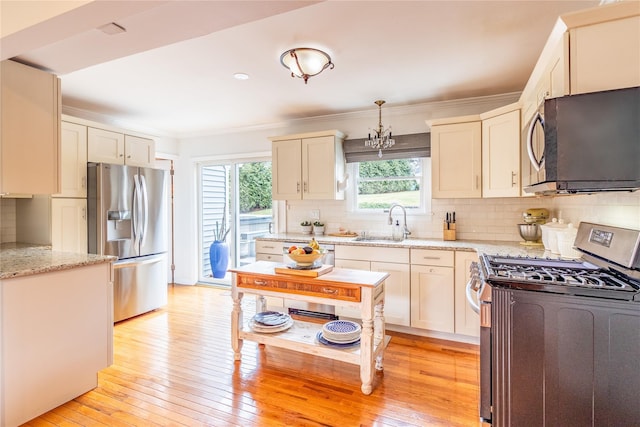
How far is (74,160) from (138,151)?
2.41 feet

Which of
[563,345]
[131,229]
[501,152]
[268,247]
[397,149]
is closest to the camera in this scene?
[563,345]

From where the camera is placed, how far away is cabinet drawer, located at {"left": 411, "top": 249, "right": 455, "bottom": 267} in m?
3.06

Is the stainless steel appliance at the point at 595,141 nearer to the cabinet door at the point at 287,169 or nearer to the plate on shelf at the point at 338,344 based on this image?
the plate on shelf at the point at 338,344

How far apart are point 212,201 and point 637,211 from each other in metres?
4.94

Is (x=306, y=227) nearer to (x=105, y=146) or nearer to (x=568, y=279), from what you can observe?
(x=105, y=146)

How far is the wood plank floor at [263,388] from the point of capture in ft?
6.59

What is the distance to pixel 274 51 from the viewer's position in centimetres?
244

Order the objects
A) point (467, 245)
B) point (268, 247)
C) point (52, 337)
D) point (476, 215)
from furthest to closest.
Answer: point (268, 247) < point (476, 215) < point (467, 245) < point (52, 337)

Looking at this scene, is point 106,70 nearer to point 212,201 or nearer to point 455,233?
point 212,201

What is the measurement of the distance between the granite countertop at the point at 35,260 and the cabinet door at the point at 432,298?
103 inches

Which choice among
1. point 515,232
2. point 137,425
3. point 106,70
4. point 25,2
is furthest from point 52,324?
point 515,232

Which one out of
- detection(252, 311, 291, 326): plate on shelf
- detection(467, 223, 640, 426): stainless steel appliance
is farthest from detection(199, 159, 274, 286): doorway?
detection(467, 223, 640, 426): stainless steel appliance

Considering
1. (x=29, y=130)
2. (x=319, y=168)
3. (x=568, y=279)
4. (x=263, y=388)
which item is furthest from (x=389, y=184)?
(x=29, y=130)

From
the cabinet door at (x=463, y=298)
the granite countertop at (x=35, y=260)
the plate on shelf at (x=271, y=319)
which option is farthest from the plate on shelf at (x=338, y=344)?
the granite countertop at (x=35, y=260)
